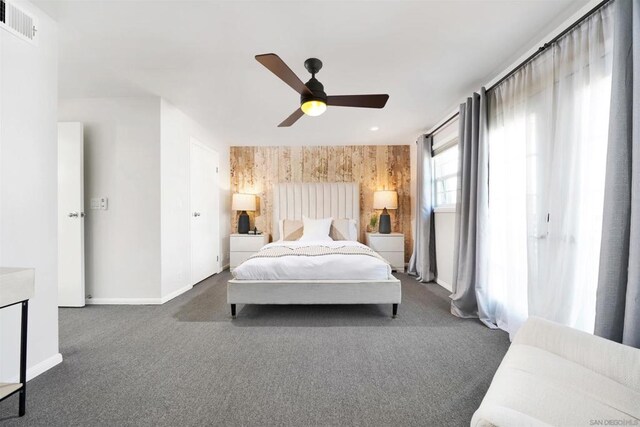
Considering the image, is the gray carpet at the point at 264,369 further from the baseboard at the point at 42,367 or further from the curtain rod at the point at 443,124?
the curtain rod at the point at 443,124

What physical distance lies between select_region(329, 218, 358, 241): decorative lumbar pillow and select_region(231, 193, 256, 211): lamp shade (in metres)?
1.49

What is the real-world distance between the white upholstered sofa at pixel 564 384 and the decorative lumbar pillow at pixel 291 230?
3.54m

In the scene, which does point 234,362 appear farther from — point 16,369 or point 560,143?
point 560,143

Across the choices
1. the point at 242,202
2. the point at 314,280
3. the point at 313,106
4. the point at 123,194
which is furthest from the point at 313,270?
the point at 242,202

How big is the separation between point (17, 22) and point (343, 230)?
157 inches

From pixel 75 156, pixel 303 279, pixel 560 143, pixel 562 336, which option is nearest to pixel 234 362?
pixel 303 279

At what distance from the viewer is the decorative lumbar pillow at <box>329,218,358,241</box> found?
4633 mm

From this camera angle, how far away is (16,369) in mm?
1680

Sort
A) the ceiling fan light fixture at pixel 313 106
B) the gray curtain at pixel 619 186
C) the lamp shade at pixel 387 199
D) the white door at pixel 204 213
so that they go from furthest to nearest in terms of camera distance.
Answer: the lamp shade at pixel 387 199 → the white door at pixel 204 213 → the ceiling fan light fixture at pixel 313 106 → the gray curtain at pixel 619 186

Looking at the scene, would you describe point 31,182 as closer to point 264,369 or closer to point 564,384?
point 264,369

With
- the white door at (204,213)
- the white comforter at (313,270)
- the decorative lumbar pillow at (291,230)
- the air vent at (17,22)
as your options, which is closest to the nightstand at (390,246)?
the decorative lumbar pillow at (291,230)

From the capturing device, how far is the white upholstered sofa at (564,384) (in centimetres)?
89

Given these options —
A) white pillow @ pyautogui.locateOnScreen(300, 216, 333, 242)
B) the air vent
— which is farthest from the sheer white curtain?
the air vent

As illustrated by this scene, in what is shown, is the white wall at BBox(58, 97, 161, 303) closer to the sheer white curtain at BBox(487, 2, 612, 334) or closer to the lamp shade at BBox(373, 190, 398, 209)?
the lamp shade at BBox(373, 190, 398, 209)
